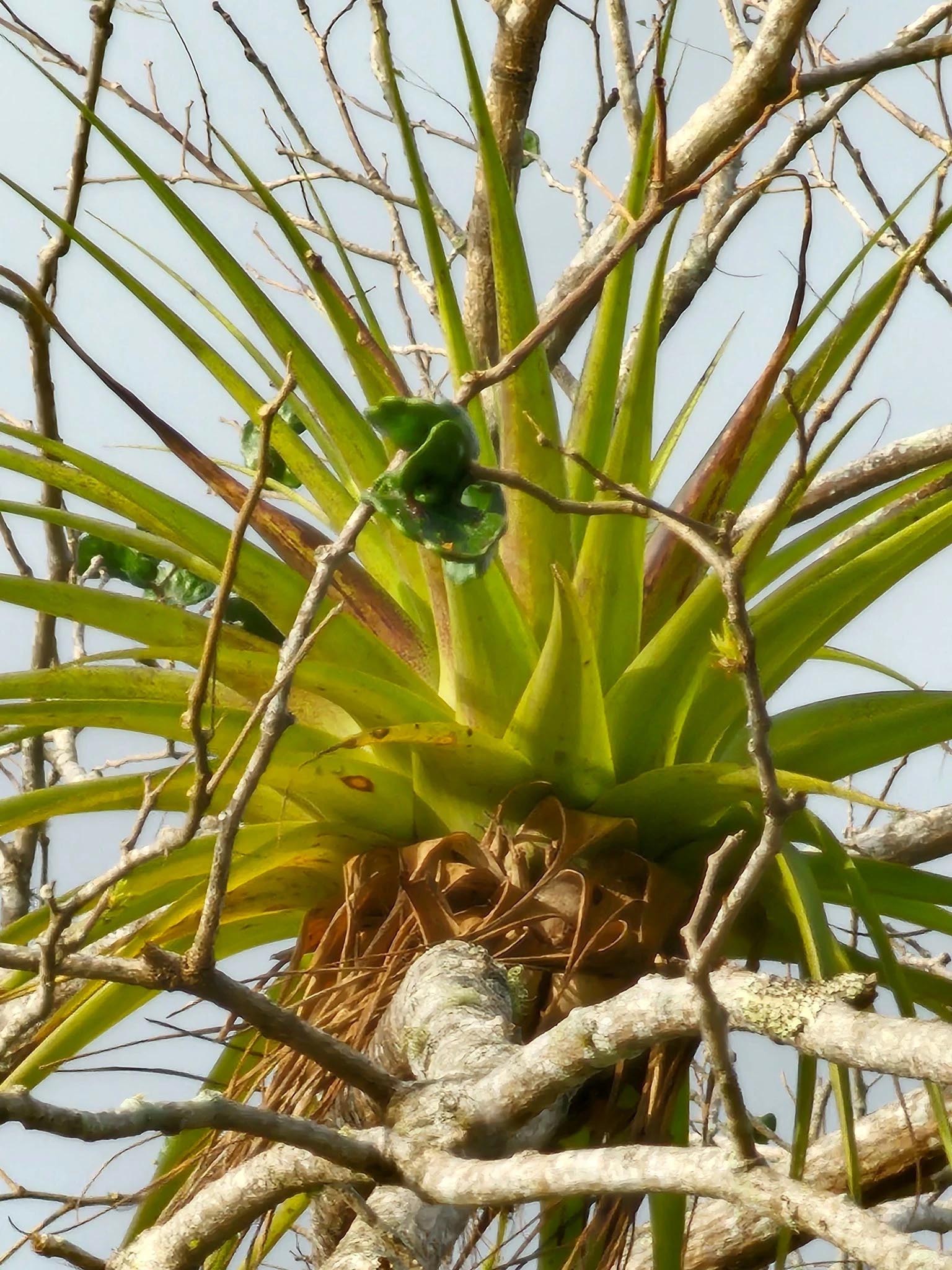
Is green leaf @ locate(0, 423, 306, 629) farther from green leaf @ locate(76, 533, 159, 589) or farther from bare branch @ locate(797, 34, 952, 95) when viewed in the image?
bare branch @ locate(797, 34, 952, 95)

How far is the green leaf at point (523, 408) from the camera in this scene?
126cm

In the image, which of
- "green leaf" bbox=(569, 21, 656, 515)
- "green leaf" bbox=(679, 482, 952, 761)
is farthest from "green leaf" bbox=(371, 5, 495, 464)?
"green leaf" bbox=(679, 482, 952, 761)

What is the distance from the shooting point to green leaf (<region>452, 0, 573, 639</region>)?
4.13 feet

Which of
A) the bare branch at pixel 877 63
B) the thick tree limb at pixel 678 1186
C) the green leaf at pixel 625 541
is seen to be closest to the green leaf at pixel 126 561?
the green leaf at pixel 625 541

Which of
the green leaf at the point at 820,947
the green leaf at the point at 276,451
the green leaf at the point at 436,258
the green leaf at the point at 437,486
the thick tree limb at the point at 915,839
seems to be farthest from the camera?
the thick tree limb at the point at 915,839

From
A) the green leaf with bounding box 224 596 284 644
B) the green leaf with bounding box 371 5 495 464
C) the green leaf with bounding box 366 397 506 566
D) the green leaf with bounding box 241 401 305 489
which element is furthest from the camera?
the green leaf with bounding box 241 401 305 489

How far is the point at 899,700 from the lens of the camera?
1.26 meters

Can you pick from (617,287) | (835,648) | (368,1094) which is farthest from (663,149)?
(835,648)

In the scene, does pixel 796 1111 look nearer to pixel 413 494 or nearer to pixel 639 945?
pixel 639 945

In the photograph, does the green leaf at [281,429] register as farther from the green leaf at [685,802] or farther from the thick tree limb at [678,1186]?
the thick tree limb at [678,1186]

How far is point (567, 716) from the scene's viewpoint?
1135 millimetres

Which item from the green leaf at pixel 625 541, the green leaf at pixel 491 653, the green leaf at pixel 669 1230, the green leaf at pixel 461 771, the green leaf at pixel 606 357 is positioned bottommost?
the green leaf at pixel 669 1230

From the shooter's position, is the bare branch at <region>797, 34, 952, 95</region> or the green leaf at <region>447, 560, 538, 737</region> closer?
the green leaf at <region>447, 560, 538, 737</region>

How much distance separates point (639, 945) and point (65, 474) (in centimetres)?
69
